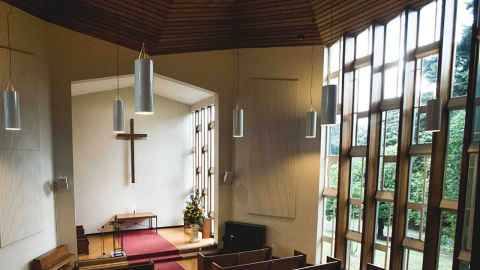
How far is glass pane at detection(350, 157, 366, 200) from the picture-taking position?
16.8 feet

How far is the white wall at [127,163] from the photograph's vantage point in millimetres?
8156

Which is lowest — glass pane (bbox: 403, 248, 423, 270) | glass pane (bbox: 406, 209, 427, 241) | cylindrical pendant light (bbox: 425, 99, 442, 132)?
glass pane (bbox: 403, 248, 423, 270)

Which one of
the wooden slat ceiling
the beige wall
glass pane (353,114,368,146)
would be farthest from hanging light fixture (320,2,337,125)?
the beige wall

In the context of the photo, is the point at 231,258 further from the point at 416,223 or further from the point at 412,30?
the point at 412,30

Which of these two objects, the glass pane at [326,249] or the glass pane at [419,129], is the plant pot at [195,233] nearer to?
the glass pane at [326,249]

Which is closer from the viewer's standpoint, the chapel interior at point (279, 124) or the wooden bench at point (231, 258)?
the chapel interior at point (279, 124)

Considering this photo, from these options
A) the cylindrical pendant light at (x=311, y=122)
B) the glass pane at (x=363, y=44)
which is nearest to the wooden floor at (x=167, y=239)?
the cylindrical pendant light at (x=311, y=122)

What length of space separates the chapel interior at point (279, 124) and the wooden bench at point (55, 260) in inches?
1.1

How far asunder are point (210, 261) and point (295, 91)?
3.56 metres

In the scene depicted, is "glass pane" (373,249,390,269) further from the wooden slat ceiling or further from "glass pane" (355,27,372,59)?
the wooden slat ceiling

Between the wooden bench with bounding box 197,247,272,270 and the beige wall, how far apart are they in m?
2.59

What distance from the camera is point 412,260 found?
4.29 m

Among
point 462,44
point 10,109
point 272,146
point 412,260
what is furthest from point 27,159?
point 462,44

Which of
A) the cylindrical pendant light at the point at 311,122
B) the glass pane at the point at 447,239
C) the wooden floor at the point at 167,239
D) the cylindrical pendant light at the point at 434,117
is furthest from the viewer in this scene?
the wooden floor at the point at 167,239
